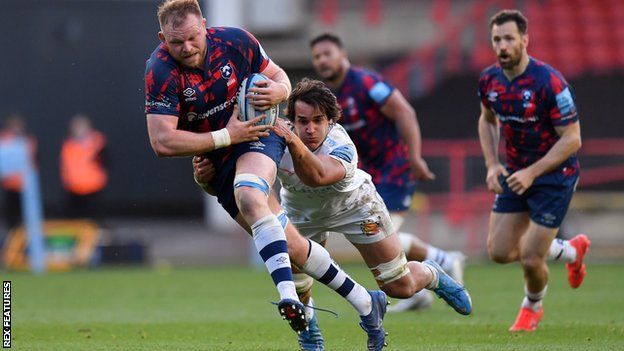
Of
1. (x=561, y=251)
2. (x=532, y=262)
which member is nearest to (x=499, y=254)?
(x=532, y=262)

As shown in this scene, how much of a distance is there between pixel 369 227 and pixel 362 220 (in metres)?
0.06

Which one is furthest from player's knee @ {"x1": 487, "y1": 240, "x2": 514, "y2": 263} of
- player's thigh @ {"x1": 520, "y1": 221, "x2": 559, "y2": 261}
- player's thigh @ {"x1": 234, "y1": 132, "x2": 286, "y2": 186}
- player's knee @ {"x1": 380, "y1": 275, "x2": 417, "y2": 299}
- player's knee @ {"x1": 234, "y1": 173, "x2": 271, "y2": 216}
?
player's knee @ {"x1": 234, "y1": 173, "x2": 271, "y2": 216}

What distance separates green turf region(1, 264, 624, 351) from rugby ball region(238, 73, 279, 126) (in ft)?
4.89

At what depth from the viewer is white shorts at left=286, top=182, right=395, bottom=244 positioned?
729 cm

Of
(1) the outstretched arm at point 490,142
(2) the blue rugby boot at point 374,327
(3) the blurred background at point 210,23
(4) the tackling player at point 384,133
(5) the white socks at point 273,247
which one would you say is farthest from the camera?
(3) the blurred background at point 210,23

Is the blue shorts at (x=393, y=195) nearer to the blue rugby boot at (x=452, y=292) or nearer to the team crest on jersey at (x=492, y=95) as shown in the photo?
the team crest on jersey at (x=492, y=95)

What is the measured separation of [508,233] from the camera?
28.7 ft

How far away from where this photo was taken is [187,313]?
399 inches

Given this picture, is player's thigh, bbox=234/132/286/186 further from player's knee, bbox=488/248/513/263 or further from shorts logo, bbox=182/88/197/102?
player's knee, bbox=488/248/513/263

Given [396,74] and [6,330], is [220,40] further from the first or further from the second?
[396,74]

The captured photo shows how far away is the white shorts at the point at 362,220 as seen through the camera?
7293mm

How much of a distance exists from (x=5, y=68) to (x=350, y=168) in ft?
52.7

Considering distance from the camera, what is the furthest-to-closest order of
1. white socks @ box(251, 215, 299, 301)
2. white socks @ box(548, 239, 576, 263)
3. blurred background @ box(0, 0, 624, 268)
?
blurred background @ box(0, 0, 624, 268), white socks @ box(548, 239, 576, 263), white socks @ box(251, 215, 299, 301)

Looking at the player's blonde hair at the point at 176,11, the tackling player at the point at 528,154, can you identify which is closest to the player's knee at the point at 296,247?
the player's blonde hair at the point at 176,11
